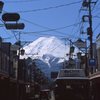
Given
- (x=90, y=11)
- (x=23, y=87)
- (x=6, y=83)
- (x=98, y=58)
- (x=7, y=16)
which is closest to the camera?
(x=7, y=16)

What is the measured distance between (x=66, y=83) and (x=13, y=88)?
1591 inches

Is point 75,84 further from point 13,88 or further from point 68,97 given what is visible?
point 13,88

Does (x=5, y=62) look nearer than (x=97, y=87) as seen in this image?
No

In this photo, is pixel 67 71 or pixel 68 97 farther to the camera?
pixel 67 71

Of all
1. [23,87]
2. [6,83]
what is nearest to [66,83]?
[6,83]

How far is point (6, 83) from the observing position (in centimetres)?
A: 5303

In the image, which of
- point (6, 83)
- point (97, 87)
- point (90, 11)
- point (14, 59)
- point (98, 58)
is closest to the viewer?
point (97, 87)

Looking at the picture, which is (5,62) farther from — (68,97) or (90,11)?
(68,97)

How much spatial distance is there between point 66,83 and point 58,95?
808 millimetres

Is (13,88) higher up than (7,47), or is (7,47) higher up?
(7,47)

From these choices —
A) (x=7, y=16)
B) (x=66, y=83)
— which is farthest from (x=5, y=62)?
(x=66, y=83)

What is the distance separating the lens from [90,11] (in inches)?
1911

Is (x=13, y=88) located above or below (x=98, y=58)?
below

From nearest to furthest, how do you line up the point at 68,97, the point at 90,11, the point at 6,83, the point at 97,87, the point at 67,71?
the point at 68,97 → the point at 67,71 → the point at 97,87 → the point at 90,11 → the point at 6,83
